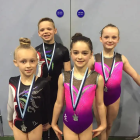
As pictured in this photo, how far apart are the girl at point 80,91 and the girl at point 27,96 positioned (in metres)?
0.16

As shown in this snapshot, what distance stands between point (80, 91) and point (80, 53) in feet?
0.85

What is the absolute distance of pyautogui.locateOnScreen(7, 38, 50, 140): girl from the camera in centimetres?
117

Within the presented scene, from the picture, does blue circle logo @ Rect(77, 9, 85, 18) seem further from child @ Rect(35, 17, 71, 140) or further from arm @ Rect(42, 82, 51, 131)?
arm @ Rect(42, 82, 51, 131)

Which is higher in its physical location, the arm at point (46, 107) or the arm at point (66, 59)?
the arm at point (66, 59)

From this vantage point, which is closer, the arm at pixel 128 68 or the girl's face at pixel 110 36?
the girl's face at pixel 110 36

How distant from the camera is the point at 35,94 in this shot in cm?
121

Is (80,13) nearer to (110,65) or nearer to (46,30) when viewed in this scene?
(46,30)

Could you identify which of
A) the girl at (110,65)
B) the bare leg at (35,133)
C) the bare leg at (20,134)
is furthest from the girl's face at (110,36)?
the bare leg at (20,134)

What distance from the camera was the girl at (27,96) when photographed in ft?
3.84

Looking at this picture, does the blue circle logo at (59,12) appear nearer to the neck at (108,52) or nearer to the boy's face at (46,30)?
the boy's face at (46,30)

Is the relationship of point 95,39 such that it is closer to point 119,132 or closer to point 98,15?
point 98,15

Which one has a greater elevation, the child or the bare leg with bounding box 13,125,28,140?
the child

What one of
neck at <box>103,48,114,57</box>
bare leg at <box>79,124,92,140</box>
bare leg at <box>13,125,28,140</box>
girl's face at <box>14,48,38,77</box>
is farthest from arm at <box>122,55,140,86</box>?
bare leg at <box>13,125,28,140</box>

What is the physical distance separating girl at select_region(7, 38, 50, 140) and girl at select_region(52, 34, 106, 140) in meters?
0.16
